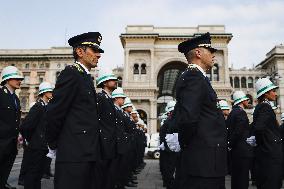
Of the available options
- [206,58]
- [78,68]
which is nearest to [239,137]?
[206,58]

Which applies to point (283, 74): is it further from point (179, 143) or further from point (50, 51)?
point (179, 143)

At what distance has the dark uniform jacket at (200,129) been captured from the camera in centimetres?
332

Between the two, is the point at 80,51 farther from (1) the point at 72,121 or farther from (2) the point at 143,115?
Answer: (2) the point at 143,115

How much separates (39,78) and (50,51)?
486cm

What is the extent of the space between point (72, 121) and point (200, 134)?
51.7 inches

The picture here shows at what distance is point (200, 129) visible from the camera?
134 inches

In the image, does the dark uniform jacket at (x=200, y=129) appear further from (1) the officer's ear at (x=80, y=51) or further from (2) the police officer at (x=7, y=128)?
(2) the police officer at (x=7, y=128)

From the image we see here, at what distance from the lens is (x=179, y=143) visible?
3.53m

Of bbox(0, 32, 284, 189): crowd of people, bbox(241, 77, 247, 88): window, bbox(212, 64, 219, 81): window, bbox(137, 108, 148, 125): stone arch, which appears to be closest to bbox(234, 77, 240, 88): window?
bbox(241, 77, 247, 88): window

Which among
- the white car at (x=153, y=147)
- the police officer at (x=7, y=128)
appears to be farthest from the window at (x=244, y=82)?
the police officer at (x=7, y=128)

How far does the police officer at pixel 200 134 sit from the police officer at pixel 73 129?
932mm

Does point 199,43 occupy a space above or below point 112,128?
above

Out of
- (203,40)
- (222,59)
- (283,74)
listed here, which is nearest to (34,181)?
(203,40)

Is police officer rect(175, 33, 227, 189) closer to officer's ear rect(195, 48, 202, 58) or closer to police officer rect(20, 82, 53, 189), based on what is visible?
officer's ear rect(195, 48, 202, 58)
